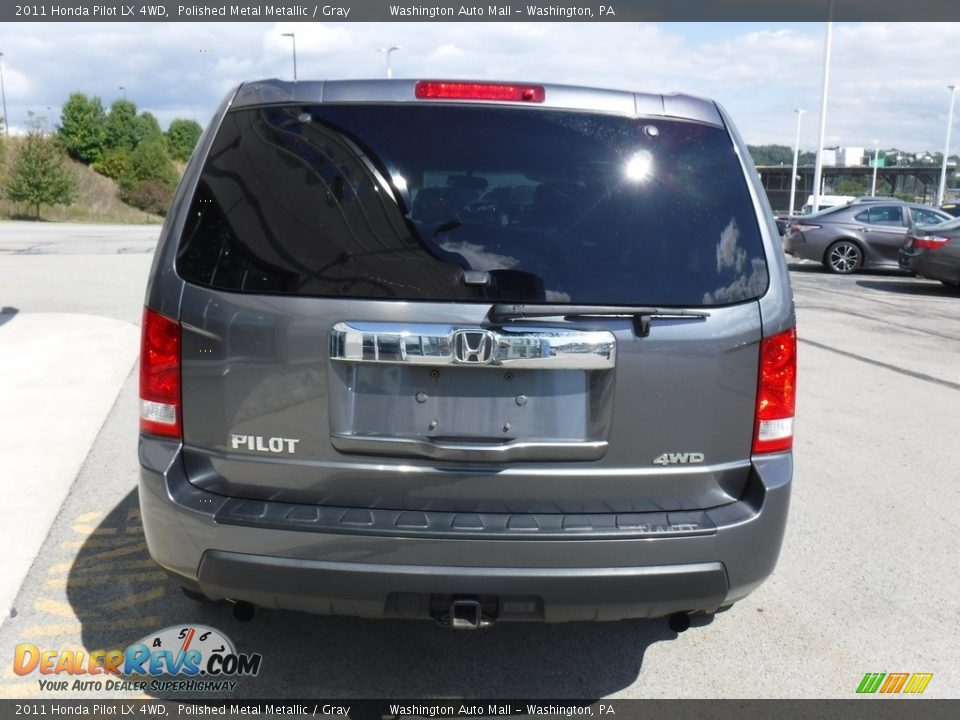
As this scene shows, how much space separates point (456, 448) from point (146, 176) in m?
78.0

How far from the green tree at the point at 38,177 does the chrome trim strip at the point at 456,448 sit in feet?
177

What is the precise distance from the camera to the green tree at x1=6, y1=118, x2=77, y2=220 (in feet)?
165

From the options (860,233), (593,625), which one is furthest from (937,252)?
(593,625)

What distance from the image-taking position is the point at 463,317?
2.61 metres

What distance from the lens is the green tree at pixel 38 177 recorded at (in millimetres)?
50250

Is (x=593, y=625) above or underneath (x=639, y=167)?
underneath

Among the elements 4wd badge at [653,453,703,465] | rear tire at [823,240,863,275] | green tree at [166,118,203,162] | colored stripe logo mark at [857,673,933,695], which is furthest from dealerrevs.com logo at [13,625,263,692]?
green tree at [166,118,203,162]

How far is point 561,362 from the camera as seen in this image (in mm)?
2645

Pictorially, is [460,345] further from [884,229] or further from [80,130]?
[80,130]

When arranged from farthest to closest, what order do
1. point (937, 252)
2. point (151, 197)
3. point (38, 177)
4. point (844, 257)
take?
1. point (151, 197)
2. point (38, 177)
3. point (844, 257)
4. point (937, 252)

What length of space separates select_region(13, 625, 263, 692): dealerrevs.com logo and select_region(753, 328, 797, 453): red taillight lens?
6.45 feet

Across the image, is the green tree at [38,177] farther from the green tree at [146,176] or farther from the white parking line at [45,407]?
the white parking line at [45,407]

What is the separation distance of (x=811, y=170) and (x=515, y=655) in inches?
4940

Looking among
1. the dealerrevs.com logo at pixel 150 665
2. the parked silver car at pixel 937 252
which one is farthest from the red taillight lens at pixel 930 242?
the dealerrevs.com logo at pixel 150 665
